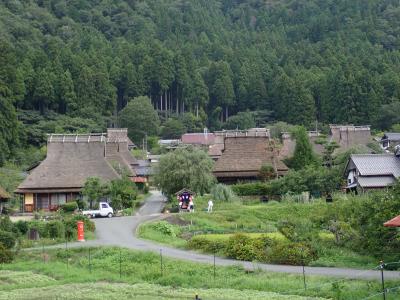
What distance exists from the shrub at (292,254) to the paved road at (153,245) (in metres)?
0.46

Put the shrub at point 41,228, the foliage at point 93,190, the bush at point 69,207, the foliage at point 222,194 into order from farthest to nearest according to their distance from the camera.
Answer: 1. the foliage at point 222,194
2. the foliage at point 93,190
3. the bush at point 69,207
4. the shrub at point 41,228

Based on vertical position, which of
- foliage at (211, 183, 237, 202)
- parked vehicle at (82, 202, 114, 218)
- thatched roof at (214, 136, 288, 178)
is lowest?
parked vehicle at (82, 202, 114, 218)

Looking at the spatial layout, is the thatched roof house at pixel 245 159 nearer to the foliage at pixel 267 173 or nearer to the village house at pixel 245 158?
the village house at pixel 245 158

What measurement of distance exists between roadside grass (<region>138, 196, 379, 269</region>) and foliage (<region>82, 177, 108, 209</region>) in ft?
16.6

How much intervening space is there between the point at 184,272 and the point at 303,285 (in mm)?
4231

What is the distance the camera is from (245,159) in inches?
1785

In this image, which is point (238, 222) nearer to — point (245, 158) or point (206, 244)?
point (206, 244)

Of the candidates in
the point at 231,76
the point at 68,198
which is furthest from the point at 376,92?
the point at 68,198

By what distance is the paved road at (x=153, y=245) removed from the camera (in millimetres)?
20234

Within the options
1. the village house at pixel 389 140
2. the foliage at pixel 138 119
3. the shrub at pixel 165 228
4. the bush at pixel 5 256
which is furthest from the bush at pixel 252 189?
the foliage at pixel 138 119

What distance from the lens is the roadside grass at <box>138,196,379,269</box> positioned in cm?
2696

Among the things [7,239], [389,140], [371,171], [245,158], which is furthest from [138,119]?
[7,239]

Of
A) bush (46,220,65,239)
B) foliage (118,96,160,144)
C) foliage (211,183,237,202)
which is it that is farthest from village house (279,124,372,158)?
bush (46,220,65,239)

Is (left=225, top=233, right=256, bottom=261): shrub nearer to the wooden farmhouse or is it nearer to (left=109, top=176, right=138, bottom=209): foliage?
(left=109, top=176, right=138, bottom=209): foliage
